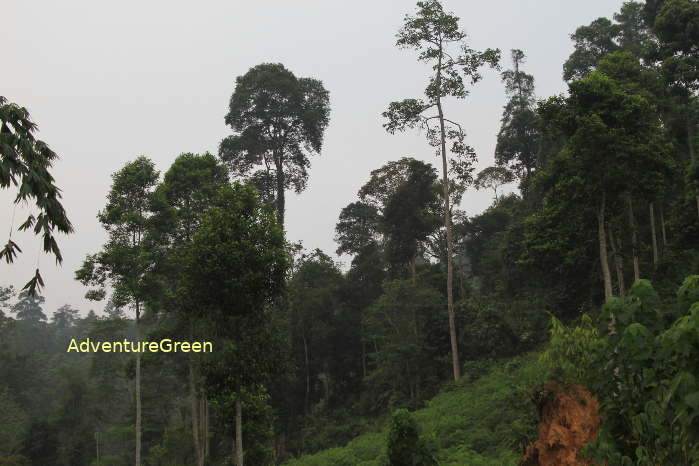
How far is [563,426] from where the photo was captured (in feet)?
27.4

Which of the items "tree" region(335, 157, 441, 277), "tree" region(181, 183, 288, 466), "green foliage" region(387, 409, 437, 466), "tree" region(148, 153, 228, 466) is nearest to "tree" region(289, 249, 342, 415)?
"tree" region(335, 157, 441, 277)

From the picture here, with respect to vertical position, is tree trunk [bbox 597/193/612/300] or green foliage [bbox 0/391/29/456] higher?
tree trunk [bbox 597/193/612/300]

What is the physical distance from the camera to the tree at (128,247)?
64.4ft

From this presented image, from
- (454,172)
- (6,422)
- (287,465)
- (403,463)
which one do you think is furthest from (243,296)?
(6,422)

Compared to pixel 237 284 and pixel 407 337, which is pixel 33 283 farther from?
pixel 407 337

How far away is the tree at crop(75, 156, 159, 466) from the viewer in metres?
19.6

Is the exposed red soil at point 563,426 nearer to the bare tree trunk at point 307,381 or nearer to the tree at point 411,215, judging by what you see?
the tree at point 411,215

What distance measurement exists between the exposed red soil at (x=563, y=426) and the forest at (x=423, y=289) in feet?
0.10

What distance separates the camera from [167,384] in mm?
41375

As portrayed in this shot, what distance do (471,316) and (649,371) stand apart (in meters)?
24.1

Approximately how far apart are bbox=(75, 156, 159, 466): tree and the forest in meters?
0.08

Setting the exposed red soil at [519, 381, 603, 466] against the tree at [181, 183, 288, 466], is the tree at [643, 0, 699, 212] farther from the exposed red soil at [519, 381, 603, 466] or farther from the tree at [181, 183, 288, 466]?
the tree at [181, 183, 288, 466]


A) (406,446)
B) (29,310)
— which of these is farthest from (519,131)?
(29,310)

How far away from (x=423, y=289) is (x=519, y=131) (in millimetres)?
18904
